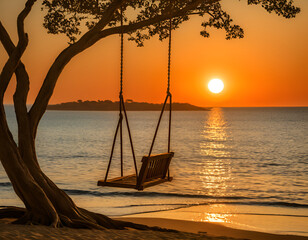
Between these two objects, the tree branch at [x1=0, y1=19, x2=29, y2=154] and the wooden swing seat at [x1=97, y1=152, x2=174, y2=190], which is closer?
the tree branch at [x1=0, y1=19, x2=29, y2=154]

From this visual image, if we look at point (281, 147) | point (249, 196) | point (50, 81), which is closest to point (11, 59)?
point (50, 81)

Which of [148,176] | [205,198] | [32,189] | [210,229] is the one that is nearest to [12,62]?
[32,189]

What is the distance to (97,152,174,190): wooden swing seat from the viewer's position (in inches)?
275

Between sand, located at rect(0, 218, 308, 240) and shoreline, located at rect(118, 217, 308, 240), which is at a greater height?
sand, located at rect(0, 218, 308, 240)

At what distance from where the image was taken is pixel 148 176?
23.9ft

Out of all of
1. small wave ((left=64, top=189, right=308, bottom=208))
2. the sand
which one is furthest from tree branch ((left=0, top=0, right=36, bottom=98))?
small wave ((left=64, top=189, right=308, bottom=208))

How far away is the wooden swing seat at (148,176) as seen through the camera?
6.98 m

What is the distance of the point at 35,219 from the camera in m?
6.74

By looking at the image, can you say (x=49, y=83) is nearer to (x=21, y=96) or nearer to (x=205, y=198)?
(x=21, y=96)

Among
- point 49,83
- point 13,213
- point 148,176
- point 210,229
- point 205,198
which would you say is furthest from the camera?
point 205,198

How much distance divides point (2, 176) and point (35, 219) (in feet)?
44.1

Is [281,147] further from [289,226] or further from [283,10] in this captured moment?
[283,10]

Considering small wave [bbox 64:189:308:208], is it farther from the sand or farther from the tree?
the tree

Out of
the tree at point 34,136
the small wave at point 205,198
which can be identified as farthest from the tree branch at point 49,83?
the small wave at point 205,198
